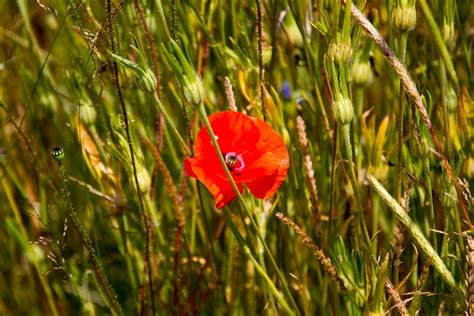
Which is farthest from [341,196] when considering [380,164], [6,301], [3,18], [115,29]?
A: [3,18]

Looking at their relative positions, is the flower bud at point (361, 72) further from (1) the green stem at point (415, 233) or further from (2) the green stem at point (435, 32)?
(1) the green stem at point (415, 233)

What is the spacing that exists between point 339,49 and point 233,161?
245mm

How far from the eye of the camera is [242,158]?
97 centimetres

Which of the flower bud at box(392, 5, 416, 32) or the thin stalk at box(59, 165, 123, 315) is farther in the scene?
the thin stalk at box(59, 165, 123, 315)

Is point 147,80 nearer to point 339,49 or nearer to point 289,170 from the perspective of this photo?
point 339,49

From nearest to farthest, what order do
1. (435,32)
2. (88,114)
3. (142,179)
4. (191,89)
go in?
(191,89), (435,32), (142,179), (88,114)

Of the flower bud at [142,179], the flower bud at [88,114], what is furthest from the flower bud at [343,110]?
the flower bud at [88,114]

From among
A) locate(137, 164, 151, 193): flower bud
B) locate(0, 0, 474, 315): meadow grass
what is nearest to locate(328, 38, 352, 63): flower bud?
locate(0, 0, 474, 315): meadow grass

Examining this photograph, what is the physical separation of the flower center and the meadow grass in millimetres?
58

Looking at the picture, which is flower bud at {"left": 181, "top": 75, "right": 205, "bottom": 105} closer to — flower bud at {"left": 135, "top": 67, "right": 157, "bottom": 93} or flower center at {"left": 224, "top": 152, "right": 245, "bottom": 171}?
flower bud at {"left": 135, "top": 67, "right": 157, "bottom": 93}

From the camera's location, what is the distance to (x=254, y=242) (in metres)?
0.99

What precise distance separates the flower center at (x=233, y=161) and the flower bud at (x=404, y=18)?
0.28 meters

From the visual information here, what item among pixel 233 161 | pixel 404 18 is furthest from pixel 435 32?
pixel 233 161

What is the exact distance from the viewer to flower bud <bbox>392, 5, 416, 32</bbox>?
83 cm
